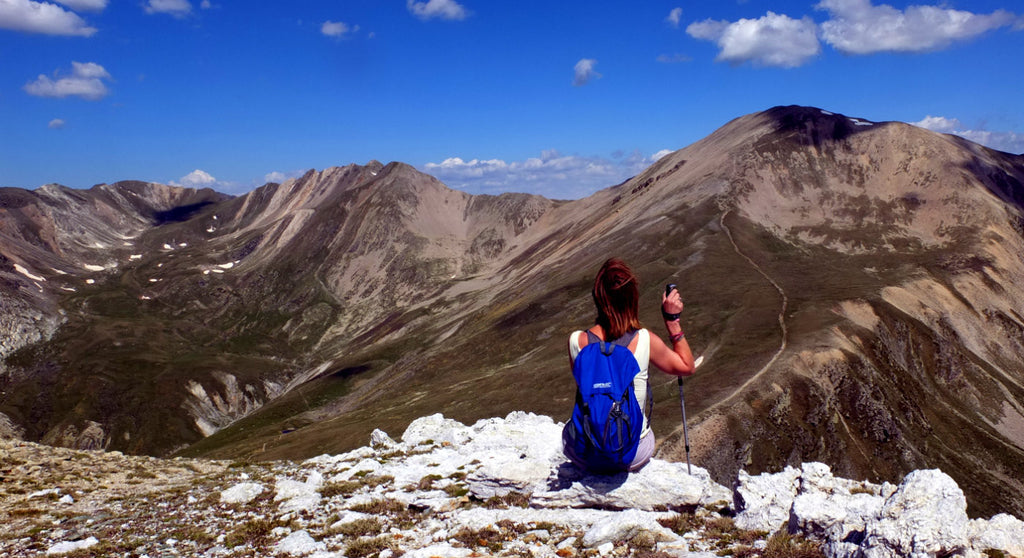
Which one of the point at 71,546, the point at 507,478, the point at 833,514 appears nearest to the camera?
the point at 833,514

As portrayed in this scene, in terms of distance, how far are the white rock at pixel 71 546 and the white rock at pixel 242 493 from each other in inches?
161

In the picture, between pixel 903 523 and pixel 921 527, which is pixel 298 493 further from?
pixel 921 527

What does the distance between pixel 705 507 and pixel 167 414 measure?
19494cm

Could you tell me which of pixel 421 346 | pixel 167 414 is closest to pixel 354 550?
pixel 421 346

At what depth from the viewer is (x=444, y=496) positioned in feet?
58.5

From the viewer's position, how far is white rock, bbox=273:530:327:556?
14586 mm

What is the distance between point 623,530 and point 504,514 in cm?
359

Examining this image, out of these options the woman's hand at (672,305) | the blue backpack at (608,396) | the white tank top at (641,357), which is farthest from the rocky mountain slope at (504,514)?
the woman's hand at (672,305)

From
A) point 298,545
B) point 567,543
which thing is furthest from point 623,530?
point 298,545

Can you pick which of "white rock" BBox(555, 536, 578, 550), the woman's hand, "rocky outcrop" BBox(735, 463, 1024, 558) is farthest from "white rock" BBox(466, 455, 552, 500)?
the woman's hand

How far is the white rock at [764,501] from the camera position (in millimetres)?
13617

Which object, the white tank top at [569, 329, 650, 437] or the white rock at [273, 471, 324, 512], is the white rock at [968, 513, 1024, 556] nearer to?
the white tank top at [569, 329, 650, 437]

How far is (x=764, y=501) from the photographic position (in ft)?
47.0

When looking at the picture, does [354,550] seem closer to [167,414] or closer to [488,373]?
[488,373]
